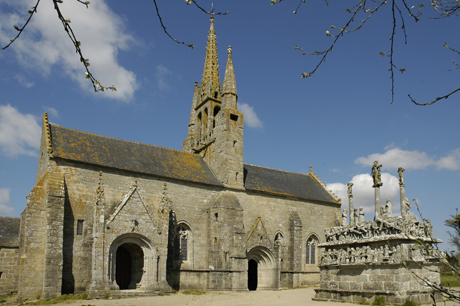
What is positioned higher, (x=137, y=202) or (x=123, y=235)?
(x=137, y=202)

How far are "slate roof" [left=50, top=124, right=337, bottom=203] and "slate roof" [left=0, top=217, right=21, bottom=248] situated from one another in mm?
6747

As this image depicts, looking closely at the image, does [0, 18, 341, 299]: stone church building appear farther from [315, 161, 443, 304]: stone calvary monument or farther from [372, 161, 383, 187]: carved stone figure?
[372, 161, 383, 187]: carved stone figure

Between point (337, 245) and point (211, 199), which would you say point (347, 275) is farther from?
point (211, 199)

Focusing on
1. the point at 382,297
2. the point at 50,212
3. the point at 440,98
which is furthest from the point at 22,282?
the point at 440,98

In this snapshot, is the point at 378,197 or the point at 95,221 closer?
the point at 378,197

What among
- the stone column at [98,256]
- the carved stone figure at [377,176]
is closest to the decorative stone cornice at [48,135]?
the stone column at [98,256]

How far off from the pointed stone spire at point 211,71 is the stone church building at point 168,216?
5.1 inches

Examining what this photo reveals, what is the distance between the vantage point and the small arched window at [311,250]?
32.0 meters

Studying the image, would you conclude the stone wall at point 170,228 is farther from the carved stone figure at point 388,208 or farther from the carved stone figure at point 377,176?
the carved stone figure at point 388,208

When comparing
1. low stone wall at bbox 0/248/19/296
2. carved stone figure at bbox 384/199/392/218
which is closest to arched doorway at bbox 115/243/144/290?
low stone wall at bbox 0/248/19/296

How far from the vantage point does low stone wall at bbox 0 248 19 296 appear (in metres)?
23.6

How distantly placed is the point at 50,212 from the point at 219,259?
34.3 feet

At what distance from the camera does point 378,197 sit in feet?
58.7

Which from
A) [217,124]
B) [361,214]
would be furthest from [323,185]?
[361,214]
